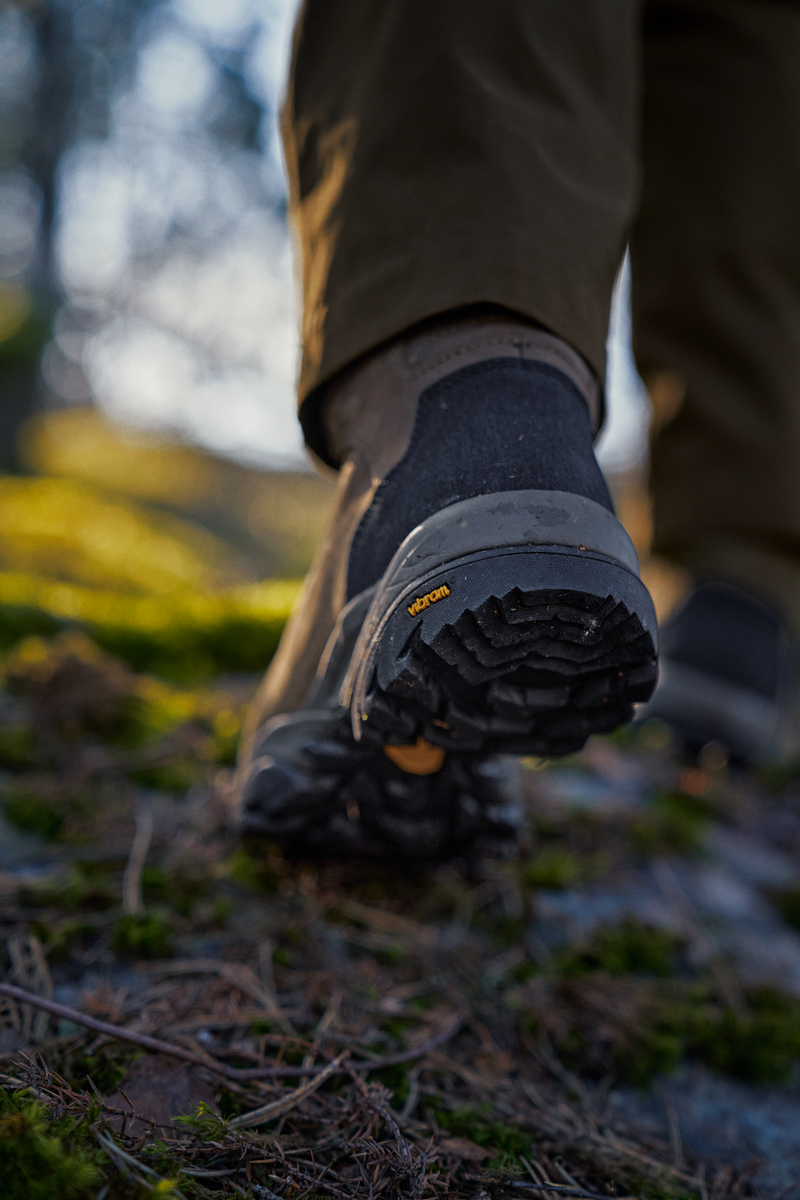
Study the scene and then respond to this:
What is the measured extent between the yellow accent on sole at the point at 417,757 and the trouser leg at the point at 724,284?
1203 millimetres

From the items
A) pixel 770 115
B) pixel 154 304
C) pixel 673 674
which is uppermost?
pixel 770 115

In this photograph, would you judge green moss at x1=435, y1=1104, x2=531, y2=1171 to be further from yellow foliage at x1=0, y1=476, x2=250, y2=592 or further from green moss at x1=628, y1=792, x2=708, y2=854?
yellow foliage at x1=0, y1=476, x2=250, y2=592

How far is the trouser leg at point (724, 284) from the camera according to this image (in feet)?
4.95

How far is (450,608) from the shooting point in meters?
0.70

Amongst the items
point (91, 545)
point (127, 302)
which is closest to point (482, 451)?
point (91, 545)

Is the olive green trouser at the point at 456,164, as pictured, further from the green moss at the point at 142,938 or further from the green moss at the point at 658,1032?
the green moss at the point at 658,1032

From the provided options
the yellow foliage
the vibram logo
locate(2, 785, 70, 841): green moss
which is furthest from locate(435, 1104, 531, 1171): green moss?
the yellow foliage

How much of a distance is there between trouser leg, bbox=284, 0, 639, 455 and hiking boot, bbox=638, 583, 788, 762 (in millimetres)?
1070

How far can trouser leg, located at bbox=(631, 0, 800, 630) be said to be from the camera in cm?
151

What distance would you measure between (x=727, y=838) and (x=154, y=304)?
10988mm

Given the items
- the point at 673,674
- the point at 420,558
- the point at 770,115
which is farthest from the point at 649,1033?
the point at 770,115

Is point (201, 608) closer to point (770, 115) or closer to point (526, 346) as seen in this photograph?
point (526, 346)

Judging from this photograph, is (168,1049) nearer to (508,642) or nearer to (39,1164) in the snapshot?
(39,1164)

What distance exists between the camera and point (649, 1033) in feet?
2.97
